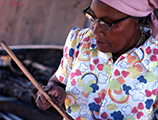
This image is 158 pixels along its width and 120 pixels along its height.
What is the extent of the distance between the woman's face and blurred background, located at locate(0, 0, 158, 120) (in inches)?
58.9

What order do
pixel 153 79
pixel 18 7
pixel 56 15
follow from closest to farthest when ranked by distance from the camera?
pixel 153 79 → pixel 18 7 → pixel 56 15

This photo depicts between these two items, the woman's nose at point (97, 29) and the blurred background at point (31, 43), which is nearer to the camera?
the woman's nose at point (97, 29)

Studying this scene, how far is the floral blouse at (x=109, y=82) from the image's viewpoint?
141 centimetres

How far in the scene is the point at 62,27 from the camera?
4.26m

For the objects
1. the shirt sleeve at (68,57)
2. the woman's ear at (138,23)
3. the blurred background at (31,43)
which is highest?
the woman's ear at (138,23)

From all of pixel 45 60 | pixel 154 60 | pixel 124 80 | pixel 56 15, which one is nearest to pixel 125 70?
pixel 124 80

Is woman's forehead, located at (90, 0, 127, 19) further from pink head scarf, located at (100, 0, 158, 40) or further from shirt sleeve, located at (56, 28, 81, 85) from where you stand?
shirt sleeve, located at (56, 28, 81, 85)

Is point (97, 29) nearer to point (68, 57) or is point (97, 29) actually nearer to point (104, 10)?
point (104, 10)

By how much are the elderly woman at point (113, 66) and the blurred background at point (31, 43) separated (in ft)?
4.41

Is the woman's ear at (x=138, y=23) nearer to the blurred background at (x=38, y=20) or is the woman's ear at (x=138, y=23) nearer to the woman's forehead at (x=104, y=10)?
the woman's forehead at (x=104, y=10)

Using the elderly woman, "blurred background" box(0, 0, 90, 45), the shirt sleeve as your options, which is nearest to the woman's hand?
the elderly woman

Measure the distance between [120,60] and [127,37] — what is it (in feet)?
0.44

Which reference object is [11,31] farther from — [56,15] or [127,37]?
[127,37]

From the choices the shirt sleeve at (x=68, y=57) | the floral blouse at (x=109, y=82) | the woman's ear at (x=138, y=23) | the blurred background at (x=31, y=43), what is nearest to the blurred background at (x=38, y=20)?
the blurred background at (x=31, y=43)
